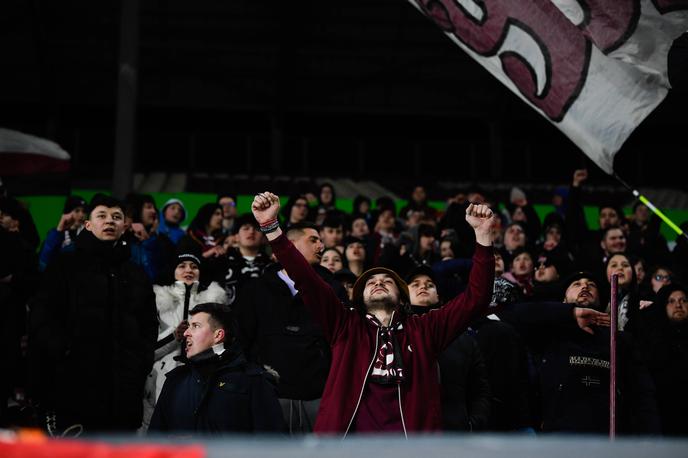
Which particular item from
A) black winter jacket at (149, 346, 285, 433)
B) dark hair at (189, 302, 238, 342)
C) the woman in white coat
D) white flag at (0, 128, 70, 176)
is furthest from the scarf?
white flag at (0, 128, 70, 176)

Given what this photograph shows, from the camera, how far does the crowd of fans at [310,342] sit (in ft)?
14.9

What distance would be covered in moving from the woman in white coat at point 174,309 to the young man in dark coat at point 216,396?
102 cm

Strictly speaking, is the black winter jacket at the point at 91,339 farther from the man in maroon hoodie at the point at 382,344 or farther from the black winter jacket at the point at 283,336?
the man in maroon hoodie at the point at 382,344

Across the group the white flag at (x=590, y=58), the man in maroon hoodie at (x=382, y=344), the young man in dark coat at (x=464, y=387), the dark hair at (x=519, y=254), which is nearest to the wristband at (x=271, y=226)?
the man in maroon hoodie at (x=382, y=344)

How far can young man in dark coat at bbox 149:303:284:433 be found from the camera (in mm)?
4828

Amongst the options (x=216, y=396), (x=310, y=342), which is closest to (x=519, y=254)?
(x=310, y=342)

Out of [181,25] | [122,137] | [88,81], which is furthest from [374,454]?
[88,81]

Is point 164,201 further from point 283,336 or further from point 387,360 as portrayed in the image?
point 387,360

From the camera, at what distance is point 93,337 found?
5.46 metres

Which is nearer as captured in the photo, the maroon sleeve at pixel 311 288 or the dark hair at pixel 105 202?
the maroon sleeve at pixel 311 288

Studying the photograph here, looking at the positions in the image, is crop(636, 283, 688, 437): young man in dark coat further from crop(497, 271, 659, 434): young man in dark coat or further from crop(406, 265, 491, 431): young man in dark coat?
crop(406, 265, 491, 431): young man in dark coat

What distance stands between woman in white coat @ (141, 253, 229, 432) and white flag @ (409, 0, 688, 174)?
2.62 metres

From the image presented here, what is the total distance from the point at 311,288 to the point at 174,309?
2327mm

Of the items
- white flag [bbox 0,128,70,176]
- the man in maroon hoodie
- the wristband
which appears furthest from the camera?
white flag [bbox 0,128,70,176]
